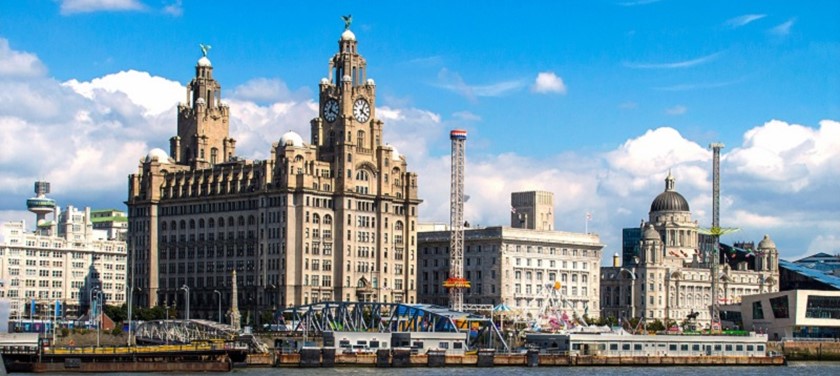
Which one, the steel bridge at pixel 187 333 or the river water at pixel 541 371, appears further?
the steel bridge at pixel 187 333

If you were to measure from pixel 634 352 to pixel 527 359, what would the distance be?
16132 mm

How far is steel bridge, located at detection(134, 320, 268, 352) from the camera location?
148 metres

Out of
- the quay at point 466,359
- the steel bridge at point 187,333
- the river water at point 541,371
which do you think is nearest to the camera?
the river water at point 541,371

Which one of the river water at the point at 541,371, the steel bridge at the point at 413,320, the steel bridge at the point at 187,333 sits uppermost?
the steel bridge at the point at 413,320

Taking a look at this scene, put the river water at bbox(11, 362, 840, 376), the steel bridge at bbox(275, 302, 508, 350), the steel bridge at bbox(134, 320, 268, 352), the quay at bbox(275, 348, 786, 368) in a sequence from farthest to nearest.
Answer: the steel bridge at bbox(275, 302, 508, 350) < the steel bridge at bbox(134, 320, 268, 352) < the quay at bbox(275, 348, 786, 368) < the river water at bbox(11, 362, 840, 376)

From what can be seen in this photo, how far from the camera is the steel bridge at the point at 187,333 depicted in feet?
487

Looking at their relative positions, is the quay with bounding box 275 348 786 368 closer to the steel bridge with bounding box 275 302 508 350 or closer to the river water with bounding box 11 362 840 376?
the river water with bounding box 11 362 840 376

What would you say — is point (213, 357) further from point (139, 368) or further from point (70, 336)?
point (70, 336)

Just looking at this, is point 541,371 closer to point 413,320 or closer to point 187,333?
point 413,320

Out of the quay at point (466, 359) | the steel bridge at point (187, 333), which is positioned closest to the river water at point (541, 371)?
the quay at point (466, 359)

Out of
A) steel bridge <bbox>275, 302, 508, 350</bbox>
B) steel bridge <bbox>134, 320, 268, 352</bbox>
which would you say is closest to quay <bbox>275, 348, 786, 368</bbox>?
steel bridge <bbox>275, 302, 508, 350</bbox>

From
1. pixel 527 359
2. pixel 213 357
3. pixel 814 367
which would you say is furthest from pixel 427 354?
pixel 814 367

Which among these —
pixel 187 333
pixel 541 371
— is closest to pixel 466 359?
pixel 541 371

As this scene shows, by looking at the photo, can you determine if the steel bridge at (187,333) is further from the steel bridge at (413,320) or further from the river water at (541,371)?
the river water at (541,371)
